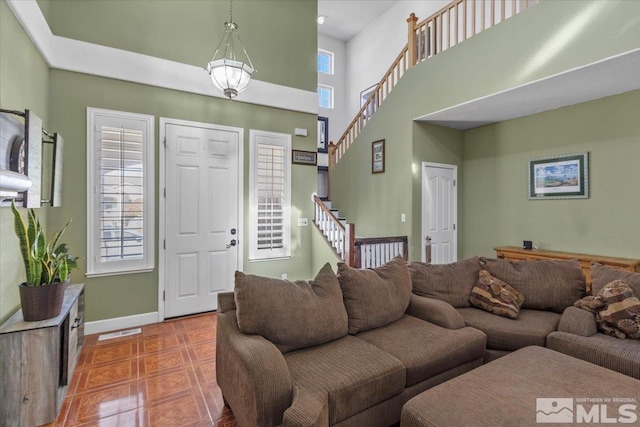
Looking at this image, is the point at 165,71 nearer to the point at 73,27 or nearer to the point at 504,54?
the point at 73,27

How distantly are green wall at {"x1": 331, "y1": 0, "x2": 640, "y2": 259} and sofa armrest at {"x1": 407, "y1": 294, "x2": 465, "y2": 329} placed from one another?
2400 mm

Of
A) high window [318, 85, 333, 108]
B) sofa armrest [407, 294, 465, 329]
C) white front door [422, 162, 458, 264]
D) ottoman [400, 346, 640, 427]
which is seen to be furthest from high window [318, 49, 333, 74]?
ottoman [400, 346, 640, 427]

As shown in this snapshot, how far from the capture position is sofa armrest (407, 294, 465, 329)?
240 centimetres

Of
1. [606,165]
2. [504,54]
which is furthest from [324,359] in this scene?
[606,165]

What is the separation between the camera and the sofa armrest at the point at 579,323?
91.5 inches

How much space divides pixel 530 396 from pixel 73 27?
4904 mm

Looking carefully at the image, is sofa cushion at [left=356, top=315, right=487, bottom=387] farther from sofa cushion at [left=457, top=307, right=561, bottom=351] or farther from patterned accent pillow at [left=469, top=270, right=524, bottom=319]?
patterned accent pillow at [left=469, top=270, right=524, bottom=319]

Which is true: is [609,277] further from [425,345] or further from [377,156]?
[377,156]

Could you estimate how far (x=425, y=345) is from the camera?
209cm

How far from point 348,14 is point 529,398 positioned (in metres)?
7.96

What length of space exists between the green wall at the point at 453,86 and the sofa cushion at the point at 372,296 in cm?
256

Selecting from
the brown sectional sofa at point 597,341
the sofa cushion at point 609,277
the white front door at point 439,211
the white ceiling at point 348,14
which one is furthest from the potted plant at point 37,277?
the white ceiling at point 348,14

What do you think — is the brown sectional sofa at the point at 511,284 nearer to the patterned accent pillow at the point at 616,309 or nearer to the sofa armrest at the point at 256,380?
the patterned accent pillow at the point at 616,309

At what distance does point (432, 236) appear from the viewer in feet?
17.2
